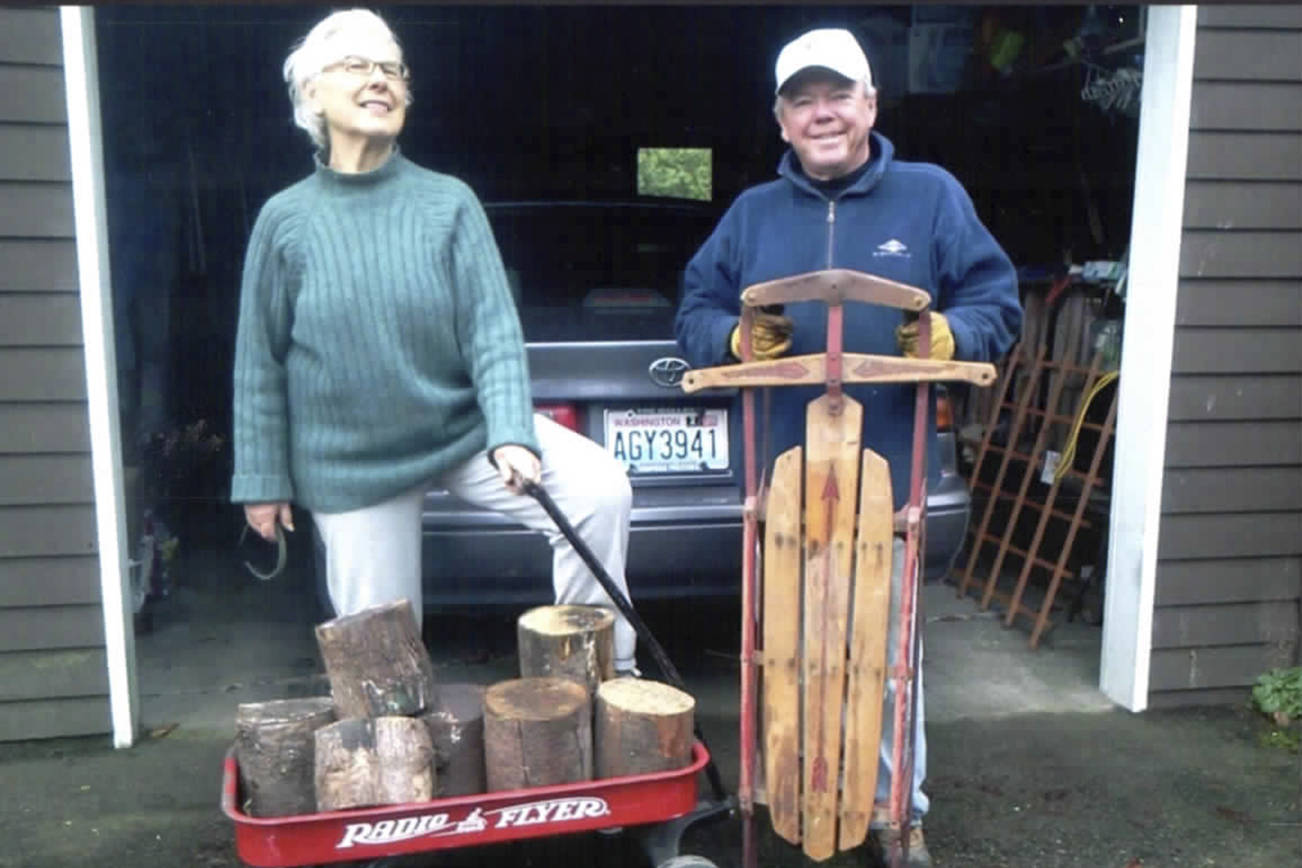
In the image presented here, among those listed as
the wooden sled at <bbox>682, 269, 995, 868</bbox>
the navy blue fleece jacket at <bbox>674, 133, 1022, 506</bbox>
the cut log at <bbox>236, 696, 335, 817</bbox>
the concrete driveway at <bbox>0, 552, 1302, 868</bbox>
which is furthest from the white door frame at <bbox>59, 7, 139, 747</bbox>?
the wooden sled at <bbox>682, 269, 995, 868</bbox>

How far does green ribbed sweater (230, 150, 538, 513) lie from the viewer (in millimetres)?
2779

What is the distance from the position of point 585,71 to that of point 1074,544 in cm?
397

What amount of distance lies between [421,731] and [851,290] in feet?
3.86

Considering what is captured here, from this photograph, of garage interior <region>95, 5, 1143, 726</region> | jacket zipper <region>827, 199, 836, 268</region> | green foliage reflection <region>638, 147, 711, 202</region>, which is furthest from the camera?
green foliage reflection <region>638, 147, 711, 202</region>

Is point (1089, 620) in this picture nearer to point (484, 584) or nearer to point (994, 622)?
point (994, 622)

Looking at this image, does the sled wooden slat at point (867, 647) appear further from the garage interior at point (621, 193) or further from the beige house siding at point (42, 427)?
the beige house siding at point (42, 427)

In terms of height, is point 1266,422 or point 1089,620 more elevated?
point 1266,422

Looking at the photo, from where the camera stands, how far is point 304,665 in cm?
437

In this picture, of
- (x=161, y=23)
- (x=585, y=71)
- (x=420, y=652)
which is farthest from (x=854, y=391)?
(x=585, y=71)

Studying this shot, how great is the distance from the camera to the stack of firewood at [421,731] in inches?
95.5

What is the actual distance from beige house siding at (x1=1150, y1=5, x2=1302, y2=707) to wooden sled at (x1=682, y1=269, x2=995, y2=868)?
153 centimetres

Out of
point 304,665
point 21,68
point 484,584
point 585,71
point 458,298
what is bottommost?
point 304,665

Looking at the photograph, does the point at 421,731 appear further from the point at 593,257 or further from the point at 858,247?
the point at 593,257

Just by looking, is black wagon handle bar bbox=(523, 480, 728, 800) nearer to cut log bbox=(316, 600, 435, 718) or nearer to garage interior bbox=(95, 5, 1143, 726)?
cut log bbox=(316, 600, 435, 718)
